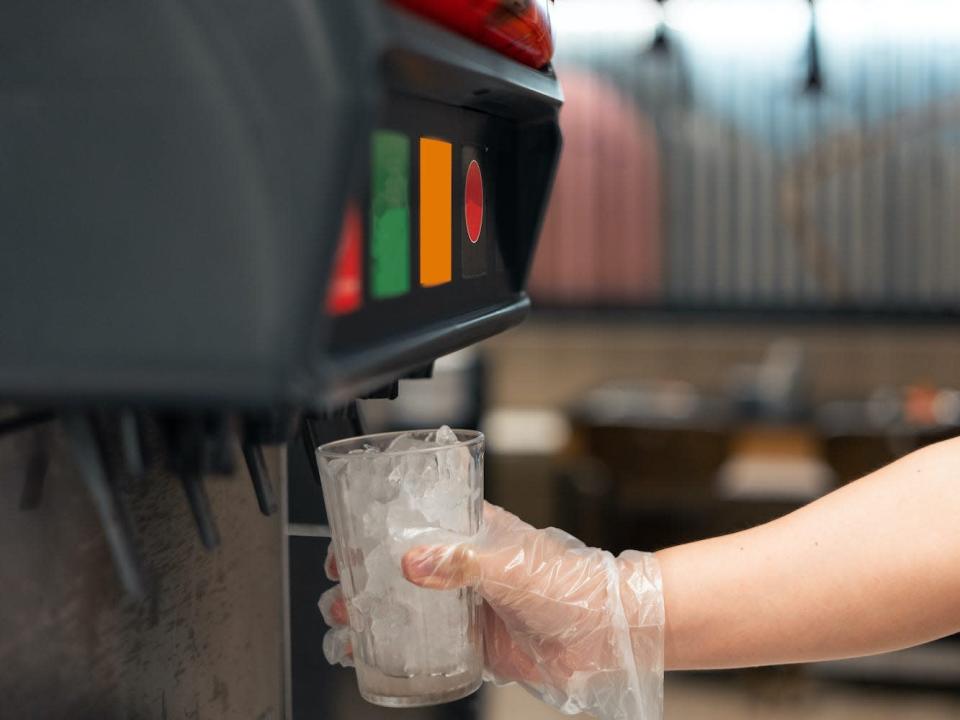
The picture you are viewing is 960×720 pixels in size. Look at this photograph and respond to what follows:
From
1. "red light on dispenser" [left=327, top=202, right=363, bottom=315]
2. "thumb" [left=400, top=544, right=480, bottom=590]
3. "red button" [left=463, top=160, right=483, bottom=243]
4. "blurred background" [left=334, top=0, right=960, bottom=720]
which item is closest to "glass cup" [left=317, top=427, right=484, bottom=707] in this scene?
"thumb" [left=400, top=544, right=480, bottom=590]

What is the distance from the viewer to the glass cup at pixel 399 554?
825 mm

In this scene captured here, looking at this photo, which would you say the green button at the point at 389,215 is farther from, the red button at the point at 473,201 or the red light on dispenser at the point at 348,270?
the red button at the point at 473,201

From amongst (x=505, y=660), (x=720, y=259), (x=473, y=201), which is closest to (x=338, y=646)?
(x=505, y=660)

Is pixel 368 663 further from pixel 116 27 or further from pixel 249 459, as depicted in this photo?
pixel 116 27

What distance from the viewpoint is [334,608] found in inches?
38.3

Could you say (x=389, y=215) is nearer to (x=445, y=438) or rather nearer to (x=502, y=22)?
(x=502, y=22)

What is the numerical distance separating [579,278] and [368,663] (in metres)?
4.42

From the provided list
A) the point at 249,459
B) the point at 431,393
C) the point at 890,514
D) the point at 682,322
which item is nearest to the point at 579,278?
the point at 682,322

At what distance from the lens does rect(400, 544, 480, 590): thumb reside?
2.65ft

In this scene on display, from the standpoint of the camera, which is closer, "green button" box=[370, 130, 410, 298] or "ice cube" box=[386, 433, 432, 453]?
"green button" box=[370, 130, 410, 298]

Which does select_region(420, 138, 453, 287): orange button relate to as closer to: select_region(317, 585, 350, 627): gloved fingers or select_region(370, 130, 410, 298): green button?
select_region(370, 130, 410, 298): green button

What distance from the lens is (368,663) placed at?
0.85m

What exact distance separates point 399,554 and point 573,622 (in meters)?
0.20

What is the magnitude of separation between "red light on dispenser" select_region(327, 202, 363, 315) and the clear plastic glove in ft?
1.30
